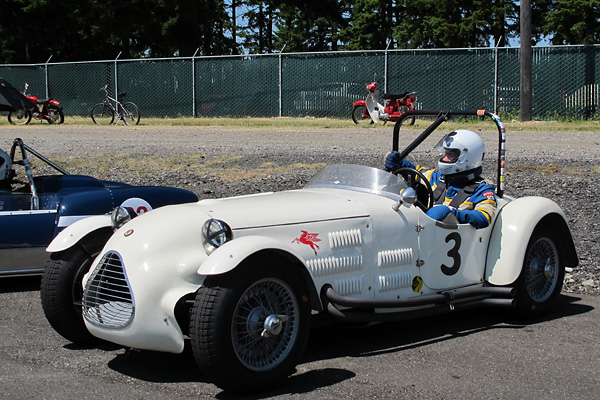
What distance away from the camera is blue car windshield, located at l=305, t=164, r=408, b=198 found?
18.0 feet

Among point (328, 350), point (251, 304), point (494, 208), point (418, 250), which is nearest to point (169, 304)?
point (251, 304)

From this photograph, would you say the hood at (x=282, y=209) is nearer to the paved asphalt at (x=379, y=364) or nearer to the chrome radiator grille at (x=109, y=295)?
the chrome radiator grille at (x=109, y=295)

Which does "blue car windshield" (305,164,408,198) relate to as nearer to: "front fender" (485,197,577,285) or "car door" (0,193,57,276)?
"front fender" (485,197,577,285)

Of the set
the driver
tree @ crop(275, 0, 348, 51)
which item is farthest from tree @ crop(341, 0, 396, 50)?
the driver

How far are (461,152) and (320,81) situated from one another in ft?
59.2

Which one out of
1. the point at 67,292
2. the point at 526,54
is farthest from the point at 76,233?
the point at 526,54

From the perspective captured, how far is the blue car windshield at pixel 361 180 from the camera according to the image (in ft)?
18.0

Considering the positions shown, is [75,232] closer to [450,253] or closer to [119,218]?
[119,218]

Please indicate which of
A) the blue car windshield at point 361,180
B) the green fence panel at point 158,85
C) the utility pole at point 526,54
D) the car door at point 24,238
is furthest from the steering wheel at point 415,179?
the green fence panel at point 158,85

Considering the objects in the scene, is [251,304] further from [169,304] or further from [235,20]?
[235,20]

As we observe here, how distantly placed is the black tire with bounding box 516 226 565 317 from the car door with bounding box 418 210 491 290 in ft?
1.18

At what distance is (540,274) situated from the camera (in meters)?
6.07

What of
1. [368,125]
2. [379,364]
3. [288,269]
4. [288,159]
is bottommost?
[379,364]

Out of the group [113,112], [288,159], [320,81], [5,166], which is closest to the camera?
[5,166]
